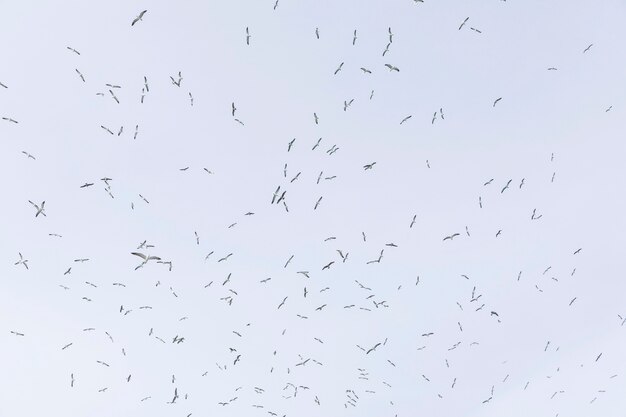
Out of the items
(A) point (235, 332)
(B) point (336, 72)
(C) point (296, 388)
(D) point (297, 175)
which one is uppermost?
(B) point (336, 72)

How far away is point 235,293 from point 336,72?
12.9 meters

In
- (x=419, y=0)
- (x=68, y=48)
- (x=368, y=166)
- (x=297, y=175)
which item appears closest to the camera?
(x=419, y=0)

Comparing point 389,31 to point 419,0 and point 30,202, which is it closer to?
point 419,0

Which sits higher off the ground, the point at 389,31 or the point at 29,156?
the point at 389,31

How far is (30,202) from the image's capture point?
24.4m

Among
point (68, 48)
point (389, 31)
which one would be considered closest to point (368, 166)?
point (389, 31)

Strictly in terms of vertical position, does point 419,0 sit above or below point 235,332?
above

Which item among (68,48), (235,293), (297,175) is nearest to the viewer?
(68,48)

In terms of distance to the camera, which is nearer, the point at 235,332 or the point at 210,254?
the point at 210,254

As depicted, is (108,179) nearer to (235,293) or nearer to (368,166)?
(235,293)

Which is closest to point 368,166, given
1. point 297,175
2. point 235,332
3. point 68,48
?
point 297,175

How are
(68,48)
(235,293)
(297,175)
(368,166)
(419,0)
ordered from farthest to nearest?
(235,293)
(368,166)
(297,175)
(68,48)
(419,0)

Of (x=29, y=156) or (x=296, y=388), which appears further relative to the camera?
(x=296, y=388)

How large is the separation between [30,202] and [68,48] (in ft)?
20.4
